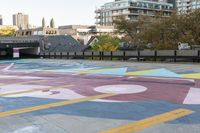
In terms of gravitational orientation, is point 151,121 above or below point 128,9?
below

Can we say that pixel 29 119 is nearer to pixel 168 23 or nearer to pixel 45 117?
pixel 45 117

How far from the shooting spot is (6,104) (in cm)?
1073

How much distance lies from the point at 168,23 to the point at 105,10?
372 ft

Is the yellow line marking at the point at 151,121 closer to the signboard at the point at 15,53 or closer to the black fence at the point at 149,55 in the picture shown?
the black fence at the point at 149,55

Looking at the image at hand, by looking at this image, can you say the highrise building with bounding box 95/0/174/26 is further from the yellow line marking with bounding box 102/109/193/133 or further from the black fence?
the yellow line marking with bounding box 102/109/193/133

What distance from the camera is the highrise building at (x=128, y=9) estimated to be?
14700 centimetres

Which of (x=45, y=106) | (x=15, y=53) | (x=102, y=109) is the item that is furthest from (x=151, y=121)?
(x=15, y=53)

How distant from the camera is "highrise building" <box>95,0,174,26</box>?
14700 centimetres

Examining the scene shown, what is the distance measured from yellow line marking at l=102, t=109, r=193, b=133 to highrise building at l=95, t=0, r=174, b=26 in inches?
5204

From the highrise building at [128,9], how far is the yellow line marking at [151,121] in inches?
5204

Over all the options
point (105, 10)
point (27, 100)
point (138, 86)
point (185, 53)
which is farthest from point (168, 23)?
point (105, 10)

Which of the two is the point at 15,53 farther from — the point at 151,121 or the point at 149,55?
the point at 151,121

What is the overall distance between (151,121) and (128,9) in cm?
14148

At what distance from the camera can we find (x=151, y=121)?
26.2 feet
